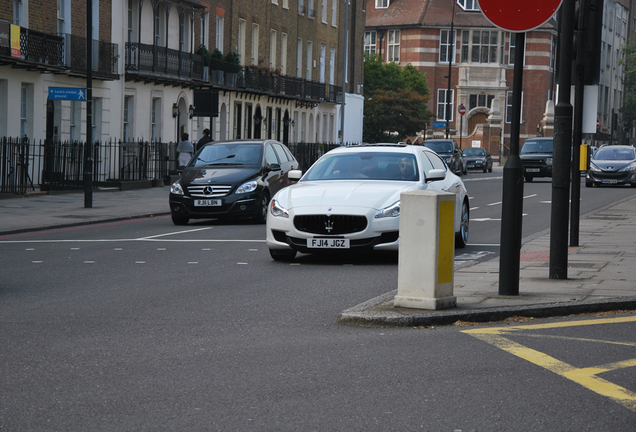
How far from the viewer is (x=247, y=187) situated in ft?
61.6

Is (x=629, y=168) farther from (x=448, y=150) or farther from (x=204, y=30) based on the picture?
(x=204, y=30)

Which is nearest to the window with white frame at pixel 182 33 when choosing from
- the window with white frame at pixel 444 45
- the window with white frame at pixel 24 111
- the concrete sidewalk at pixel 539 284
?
the window with white frame at pixel 24 111

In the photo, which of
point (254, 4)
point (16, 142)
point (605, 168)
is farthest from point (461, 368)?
point (254, 4)

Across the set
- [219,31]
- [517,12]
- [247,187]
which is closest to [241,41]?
[219,31]

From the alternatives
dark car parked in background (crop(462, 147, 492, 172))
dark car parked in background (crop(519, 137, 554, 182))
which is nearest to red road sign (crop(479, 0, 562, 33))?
dark car parked in background (crop(519, 137, 554, 182))

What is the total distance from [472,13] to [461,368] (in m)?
89.9

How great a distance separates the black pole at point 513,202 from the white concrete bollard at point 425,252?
0.67 meters

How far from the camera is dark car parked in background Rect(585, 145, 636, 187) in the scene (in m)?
36.8

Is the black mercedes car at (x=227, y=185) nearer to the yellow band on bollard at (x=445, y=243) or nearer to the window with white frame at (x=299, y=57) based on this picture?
the yellow band on bollard at (x=445, y=243)

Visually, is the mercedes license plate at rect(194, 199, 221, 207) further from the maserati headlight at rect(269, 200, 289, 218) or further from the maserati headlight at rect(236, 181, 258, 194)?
the maserati headlight at rect(269, 200, 289, 218)

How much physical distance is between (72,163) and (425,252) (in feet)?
75.3

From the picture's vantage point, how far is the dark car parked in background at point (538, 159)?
1647 inches

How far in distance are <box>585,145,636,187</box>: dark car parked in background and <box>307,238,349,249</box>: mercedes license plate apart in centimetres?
2702

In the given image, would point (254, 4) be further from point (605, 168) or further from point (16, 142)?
point (16, 142)
